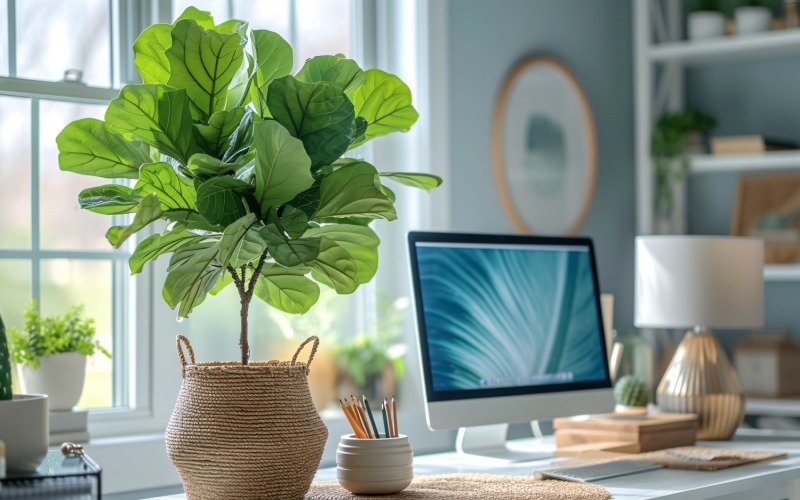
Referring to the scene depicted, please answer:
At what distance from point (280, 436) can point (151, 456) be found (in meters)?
0.93

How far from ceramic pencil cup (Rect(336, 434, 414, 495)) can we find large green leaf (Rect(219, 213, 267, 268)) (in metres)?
0.36

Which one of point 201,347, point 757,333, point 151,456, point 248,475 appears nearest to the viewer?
point 248,475

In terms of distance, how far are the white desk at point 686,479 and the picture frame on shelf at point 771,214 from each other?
130cm

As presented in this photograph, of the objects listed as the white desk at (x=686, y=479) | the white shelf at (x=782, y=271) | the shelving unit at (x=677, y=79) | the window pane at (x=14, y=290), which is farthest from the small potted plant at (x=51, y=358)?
the white shelf at (x=782, y=271)

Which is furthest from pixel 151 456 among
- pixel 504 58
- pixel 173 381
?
pixel 504 58

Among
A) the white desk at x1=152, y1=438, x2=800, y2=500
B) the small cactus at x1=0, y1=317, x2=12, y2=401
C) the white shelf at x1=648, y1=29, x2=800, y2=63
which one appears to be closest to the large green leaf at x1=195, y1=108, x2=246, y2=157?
the small cactus at x1=0, y1=317, x2=12, y2=401

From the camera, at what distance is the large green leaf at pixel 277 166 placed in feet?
4.88

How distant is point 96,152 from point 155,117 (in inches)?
4.8

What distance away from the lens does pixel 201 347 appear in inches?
105

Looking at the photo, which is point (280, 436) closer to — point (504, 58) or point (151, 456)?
point (151, 456)

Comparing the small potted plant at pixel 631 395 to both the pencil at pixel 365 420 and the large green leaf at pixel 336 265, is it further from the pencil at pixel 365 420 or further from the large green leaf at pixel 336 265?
the large green leaf at pixel 336 265

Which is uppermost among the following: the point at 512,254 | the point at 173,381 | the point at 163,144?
the point at 163,144

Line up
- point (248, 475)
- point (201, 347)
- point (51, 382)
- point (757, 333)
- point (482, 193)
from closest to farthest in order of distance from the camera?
1. point (248, 475)
2. point (51, 382)
3. point (201, 347)
4. point (482, 193)
5. point (757, 333)

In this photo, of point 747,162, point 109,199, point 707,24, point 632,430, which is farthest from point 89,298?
point 707,24
